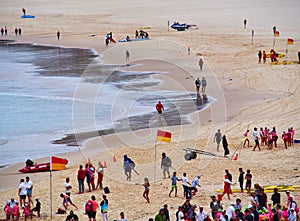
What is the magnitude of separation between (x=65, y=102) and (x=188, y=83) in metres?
8.94

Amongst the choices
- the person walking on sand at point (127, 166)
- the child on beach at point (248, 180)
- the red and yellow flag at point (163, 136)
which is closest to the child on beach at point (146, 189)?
the person walking on sand at point (127, 166)

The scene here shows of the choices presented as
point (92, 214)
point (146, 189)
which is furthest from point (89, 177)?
point (92, 214)

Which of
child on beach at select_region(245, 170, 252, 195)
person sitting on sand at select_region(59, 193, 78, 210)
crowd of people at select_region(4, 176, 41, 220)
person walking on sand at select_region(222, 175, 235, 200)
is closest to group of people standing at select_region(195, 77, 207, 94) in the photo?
child on beach at select_region(245, 170, 252, 195)

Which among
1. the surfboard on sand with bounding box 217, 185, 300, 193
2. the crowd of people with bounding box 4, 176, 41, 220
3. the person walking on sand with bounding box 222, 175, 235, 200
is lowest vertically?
the crowd of people with bounding box 4, 176, 41, 220

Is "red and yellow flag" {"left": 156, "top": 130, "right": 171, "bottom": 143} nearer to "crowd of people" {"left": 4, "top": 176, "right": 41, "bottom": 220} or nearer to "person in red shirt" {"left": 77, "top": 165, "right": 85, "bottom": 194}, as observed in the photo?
"person in red shirt" {"left": 77, "top": 165, "right": 85, "bottom": 194}

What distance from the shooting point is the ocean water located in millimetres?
32500

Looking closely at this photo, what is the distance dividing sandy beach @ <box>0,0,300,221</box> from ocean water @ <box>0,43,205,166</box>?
1239 mm

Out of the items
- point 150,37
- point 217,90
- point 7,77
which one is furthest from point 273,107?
point 150,37

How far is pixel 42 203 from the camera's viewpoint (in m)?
22.3

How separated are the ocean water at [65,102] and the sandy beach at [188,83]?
1.24 meters

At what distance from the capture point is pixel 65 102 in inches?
1566

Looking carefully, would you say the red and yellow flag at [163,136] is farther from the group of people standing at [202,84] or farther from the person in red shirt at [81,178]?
the group of people standing at [202,84]

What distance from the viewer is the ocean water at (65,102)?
32500 mm

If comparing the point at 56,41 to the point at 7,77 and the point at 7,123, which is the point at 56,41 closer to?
the point at 7,77
